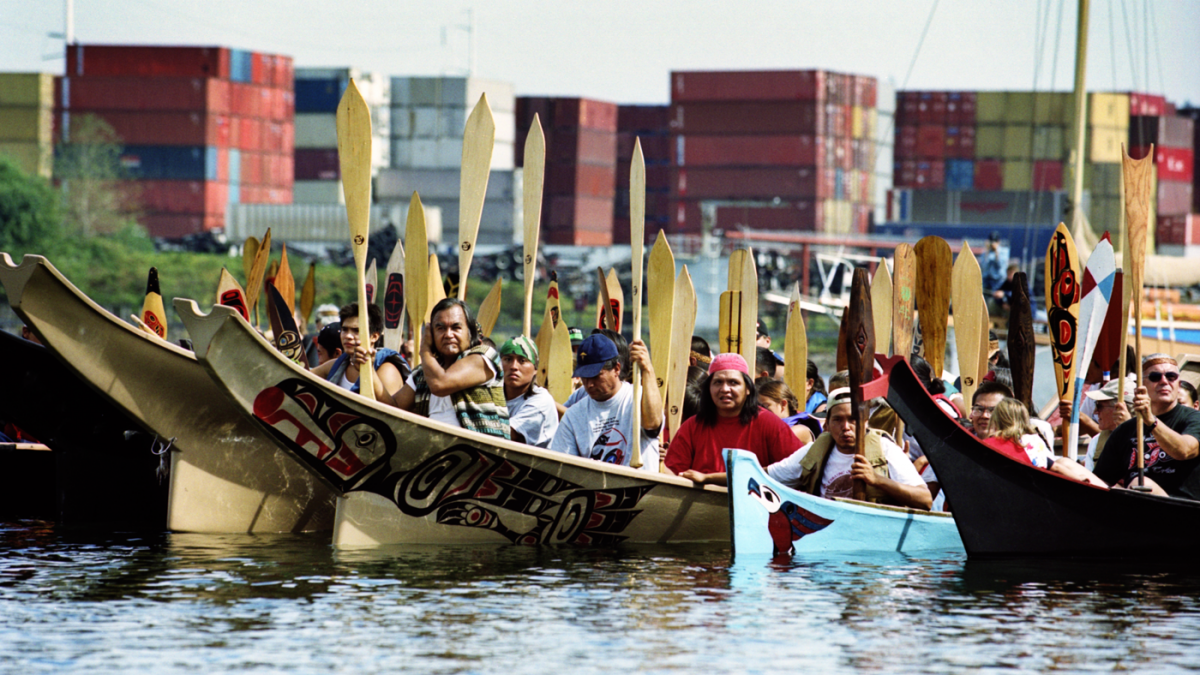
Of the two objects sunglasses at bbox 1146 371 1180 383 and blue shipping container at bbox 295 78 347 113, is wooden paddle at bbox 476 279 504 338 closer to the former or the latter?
sunglasses at bbox 1146 371 1180 383

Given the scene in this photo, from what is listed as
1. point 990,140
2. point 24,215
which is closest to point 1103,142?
point 990,140

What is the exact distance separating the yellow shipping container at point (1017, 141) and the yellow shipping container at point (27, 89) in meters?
43.5

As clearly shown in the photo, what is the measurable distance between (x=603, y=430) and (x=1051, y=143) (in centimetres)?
6611

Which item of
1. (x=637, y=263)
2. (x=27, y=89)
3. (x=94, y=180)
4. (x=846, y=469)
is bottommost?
(x=846, y=469)

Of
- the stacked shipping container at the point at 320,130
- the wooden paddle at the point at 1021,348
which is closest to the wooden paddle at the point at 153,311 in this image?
the wooden paddle at the point at 1021,348

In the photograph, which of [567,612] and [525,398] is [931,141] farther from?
[567,612]

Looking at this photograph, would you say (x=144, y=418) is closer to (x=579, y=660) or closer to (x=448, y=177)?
(x=579, y=660)

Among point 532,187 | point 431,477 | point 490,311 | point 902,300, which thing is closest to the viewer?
point 431,477

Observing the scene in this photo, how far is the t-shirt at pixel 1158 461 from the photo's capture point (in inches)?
310

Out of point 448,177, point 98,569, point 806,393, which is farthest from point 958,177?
point 98,569

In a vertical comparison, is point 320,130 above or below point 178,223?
above

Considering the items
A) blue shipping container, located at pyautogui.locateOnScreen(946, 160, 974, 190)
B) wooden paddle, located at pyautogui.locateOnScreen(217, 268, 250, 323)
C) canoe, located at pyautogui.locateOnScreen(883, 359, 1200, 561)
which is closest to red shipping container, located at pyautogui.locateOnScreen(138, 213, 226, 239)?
blue shipping container, located at pyautogui.locateOnScreen(946, 160, 974, 190)

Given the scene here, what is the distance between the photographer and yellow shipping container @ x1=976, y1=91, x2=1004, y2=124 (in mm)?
71688

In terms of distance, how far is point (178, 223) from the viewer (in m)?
70.7
